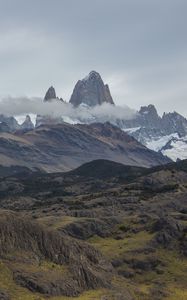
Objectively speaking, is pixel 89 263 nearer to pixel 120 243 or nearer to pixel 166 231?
pixel 120 243

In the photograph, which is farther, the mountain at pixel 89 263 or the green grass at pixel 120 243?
the green grass at pixel 120 243

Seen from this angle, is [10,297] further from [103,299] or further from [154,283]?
[154,283]

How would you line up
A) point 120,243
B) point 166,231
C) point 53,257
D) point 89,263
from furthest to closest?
1. point 120,243
2. point 166,231
3. point 89,263
4. point 53,257

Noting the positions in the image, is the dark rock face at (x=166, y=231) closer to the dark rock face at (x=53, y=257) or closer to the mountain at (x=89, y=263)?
the mountain at (x=89, y=263)

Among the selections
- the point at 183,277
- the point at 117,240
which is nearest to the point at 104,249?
the point at 117,240

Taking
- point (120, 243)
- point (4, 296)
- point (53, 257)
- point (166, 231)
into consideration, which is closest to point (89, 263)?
point (53, 257)

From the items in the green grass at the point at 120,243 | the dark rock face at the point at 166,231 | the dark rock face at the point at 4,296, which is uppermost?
the dark rock face at the point at 166,231

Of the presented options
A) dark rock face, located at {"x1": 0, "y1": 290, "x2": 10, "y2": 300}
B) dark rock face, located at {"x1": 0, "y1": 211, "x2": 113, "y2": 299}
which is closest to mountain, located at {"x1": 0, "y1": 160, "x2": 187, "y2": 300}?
dark rock face, located at {"x1": 0, "y1": 211, "x2": 113, "y2": 299}

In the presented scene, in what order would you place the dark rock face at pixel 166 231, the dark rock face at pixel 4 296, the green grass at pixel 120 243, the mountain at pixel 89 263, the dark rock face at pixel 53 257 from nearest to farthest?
the dark rock face at pixel 4 296 → the mountain at pixel 89 263 → the dark rock face at pixel 53 257 → the green grass at pixel 120 243 → the dark rock face at pixel 166 231

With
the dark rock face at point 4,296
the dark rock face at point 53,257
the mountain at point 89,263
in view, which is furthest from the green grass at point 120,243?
the dark rock face at point 4,296

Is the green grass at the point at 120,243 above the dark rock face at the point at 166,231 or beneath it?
beneath

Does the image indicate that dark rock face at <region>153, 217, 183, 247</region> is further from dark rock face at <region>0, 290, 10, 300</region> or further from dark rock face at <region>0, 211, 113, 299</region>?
dark rock face at <region>0, 290, 10, 300</region>

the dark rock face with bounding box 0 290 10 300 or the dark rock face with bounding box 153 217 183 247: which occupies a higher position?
the dark rock face with bounding box 153 217 183 247

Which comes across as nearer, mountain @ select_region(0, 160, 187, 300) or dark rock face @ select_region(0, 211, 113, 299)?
mountain @ select_region(0, 160, 187, 300)
